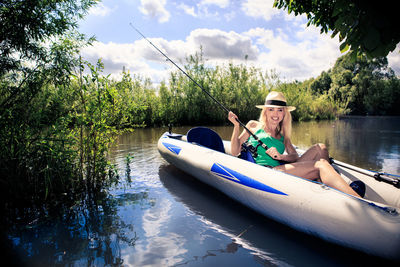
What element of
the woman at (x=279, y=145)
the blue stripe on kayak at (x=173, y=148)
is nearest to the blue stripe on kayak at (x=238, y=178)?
the woman at (x=279, y=145)

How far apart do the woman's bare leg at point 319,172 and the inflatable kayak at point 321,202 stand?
0.16m

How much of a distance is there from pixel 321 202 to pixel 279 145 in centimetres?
105

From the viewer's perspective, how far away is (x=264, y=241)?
242 cm

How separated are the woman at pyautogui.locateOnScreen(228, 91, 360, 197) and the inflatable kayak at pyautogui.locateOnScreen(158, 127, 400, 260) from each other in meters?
0.26

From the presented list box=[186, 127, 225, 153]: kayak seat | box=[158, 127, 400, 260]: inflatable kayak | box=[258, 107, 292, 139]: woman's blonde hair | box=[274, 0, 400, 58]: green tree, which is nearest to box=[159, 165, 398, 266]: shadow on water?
box=[158, 127, 400, 260]: inflatable kayak

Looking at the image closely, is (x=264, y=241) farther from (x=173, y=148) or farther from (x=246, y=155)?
(x=173, y=148)

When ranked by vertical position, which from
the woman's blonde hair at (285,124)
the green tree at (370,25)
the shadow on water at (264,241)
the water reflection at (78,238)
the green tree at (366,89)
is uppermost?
the green tree at (366,89)

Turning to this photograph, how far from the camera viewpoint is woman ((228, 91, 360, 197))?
2.70 metres

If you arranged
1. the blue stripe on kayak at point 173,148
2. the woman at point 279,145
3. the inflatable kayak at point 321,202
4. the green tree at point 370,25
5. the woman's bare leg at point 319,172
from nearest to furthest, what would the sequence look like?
the green tree at point 370,25
the inflatable kayak at point 321,202
the woman's bare leg at point 319,172
the woman at point 279,145
the blue stripe on kayak at point 173,148

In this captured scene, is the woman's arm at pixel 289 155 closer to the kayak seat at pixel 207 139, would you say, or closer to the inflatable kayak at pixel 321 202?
the inflatable kayak at pixel 321 202

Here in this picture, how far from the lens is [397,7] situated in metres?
1.51

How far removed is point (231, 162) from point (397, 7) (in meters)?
2.15

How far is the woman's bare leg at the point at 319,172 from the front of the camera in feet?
7.69

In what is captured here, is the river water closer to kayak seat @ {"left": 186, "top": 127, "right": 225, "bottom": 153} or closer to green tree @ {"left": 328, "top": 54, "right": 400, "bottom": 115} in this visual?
kayak seat @ {"left": 186, "top": 127, "right": 225, "bottom": 153}
